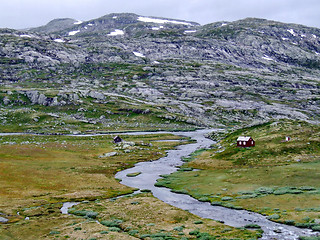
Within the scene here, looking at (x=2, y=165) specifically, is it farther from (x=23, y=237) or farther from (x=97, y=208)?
(x=23, y=237)

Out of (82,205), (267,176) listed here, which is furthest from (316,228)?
(82,205)

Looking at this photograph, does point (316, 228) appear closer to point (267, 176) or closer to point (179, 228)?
point (179, 228)

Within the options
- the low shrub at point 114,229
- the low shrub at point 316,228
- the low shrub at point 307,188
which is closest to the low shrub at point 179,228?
the low shrub at point 114,229

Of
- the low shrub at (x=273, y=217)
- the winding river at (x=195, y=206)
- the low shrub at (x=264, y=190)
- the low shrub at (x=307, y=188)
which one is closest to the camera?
the winding river at (x=195, y=206)

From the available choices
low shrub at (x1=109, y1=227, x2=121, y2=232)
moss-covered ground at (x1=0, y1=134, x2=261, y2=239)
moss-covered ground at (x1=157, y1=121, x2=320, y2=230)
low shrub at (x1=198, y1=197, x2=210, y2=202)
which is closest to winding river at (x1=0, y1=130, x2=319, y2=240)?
low shrub at (x1=198, y1=197, x2=210, y2=202)

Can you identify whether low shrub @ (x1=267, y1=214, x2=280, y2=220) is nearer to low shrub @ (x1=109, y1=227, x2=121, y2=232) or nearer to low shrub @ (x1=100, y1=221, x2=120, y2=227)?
low shrub @ (x1=109, y1=227, x2=121, y2=232)

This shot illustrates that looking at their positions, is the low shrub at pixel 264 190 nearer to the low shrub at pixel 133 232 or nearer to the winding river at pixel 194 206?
the winding river at pixel 194 206

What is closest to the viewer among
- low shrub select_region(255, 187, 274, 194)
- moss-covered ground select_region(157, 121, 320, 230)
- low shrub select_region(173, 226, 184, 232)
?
low shrub select_region(173, 226, 184, 232)

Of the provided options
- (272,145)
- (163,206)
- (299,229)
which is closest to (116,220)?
(163,206)
